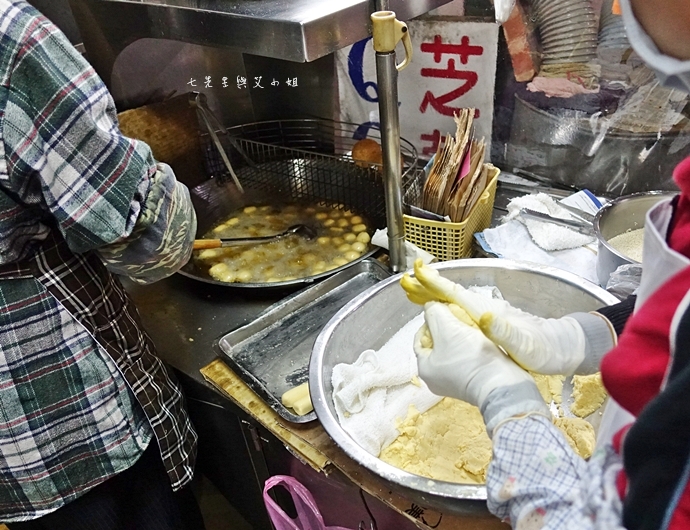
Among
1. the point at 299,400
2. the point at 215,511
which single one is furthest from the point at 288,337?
the point at 215,511

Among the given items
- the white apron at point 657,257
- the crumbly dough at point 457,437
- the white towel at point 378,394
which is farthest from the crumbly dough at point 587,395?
the white apron at point 657,257

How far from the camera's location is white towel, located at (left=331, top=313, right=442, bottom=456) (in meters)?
0.96

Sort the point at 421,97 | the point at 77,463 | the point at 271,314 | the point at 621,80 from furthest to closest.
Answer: the point at 421,97
the point at 621,80
the point at 271,314
the point at 77,463

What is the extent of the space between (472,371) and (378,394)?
370mm

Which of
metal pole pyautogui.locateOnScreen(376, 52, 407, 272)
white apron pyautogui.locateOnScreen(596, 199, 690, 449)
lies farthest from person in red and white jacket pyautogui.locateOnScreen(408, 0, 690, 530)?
metal pole pyautogui.locateOnScreen(376, 52, 407, 272)

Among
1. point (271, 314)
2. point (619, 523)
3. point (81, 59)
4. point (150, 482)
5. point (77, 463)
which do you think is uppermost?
point (81, 59)

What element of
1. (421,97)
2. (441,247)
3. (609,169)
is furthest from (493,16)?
(441,247)

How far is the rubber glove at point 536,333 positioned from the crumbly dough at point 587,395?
0.72 feet

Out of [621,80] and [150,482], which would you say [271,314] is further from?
[621,80]

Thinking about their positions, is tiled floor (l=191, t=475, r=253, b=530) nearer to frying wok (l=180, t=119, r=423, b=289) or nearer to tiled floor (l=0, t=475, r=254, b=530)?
tiled floor (l=0, t=475, r=254, b=530)

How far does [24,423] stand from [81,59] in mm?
681

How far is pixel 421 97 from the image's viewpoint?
1833mm

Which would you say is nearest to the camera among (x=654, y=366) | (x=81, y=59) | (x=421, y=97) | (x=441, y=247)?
(x=654, y=366)

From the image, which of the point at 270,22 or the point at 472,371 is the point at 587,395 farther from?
the point at 270,22
